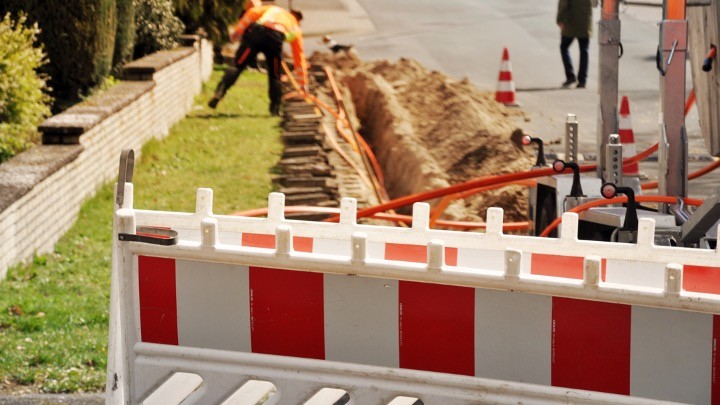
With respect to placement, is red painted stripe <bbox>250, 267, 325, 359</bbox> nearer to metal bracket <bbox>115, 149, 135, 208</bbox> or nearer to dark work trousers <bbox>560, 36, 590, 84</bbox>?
metal bracket <bbox>115, 149, 135, 208</bbox>

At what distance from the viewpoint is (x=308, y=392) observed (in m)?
3.64

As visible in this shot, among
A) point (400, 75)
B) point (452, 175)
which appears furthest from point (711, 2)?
point (400, 75)

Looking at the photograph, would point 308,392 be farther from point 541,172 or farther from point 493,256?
point 541,172

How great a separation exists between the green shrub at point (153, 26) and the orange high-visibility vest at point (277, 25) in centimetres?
84

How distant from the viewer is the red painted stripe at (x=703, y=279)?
3418mm

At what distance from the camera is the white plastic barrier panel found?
336 centimetres

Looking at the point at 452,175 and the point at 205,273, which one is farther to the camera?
the point at 452,175

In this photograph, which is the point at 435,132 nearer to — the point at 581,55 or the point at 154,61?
the point at 154,61

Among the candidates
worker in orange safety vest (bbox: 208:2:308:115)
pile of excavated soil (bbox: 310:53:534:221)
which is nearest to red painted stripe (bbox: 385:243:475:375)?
pile of excavated soil (bbox: 310:53:534:221)

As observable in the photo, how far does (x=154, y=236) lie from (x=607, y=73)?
10.7ft

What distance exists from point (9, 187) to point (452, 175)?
17.6 ft

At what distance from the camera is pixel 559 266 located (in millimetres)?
3570

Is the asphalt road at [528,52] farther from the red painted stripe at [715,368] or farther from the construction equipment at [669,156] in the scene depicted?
the red painted stripe at [715,368]

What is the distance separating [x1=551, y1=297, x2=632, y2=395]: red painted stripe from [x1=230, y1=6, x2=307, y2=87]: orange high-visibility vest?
38.8 ft
